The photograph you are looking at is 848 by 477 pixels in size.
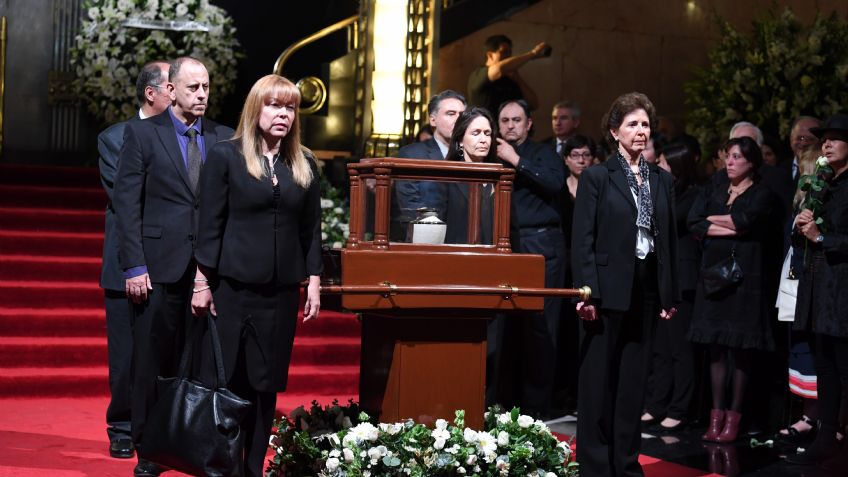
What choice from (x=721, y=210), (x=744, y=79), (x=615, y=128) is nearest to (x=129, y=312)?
(x=615, y=128)

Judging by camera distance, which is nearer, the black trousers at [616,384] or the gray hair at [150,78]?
the black trousers at [616,384]

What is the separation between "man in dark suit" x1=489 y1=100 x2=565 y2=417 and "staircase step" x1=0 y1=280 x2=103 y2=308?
10.0 ft

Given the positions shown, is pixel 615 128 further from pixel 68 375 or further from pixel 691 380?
pixel 68 375

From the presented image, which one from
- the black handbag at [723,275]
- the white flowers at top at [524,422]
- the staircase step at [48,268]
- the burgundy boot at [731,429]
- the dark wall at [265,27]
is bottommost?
the burgundy boot at [731,429]

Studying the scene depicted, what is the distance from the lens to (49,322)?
26.6ft

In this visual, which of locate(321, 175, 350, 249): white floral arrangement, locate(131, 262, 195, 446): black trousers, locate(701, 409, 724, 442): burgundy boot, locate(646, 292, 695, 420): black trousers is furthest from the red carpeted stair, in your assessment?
locate(701, 409, 724, 442): burgundy boot

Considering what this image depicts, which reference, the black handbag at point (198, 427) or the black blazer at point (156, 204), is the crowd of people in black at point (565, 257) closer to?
the black blazer at point (156, 204)

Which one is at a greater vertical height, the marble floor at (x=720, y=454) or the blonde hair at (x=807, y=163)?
the blonde hair at (x=807, y=163)

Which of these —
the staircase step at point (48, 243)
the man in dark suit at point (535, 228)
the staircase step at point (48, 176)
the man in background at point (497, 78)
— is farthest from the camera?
the staircase step at point (48, 176)

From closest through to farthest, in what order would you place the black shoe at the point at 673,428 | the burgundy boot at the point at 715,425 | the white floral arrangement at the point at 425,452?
the white floral arrangement at the point at 425,452, the burgundy boot at the point at 715,425, the black shoe at the point at 673,428

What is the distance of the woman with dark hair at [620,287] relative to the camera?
5332 mm

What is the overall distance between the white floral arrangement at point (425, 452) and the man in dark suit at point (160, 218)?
84cm

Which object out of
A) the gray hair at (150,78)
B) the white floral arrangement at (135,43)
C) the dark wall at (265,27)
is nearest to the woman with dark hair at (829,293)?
the gray hair at (150,78)

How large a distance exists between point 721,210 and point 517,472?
9.87 ft
